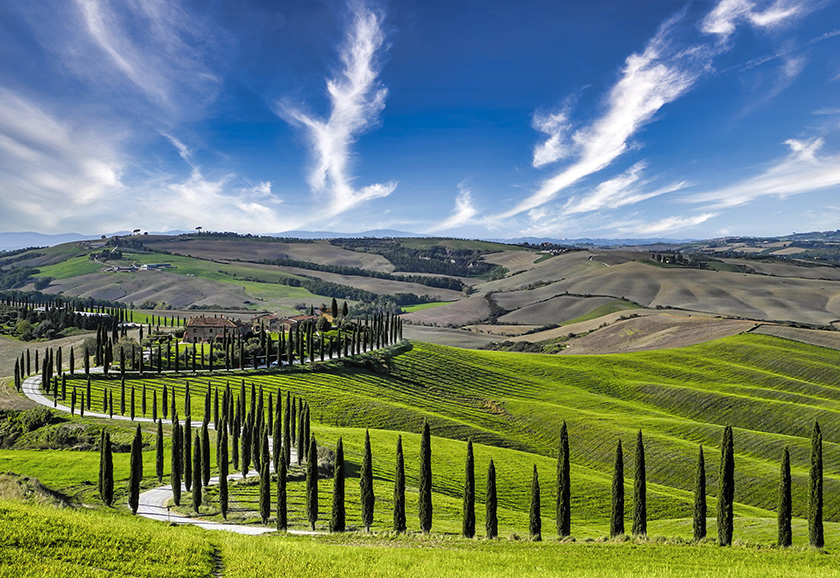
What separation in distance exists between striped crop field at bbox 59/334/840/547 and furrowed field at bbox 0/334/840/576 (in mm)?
356

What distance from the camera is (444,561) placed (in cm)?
3612

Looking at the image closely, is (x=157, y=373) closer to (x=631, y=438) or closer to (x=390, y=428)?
(x=390, y=428)

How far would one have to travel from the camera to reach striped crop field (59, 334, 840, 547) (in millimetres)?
68188

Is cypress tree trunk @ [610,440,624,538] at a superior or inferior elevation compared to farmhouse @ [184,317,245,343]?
inferior

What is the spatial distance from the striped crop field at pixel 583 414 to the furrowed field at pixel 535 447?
1.17 ft

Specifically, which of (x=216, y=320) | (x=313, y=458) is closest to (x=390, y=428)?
(x=313, y=458)

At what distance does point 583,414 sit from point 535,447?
1649 centimetres

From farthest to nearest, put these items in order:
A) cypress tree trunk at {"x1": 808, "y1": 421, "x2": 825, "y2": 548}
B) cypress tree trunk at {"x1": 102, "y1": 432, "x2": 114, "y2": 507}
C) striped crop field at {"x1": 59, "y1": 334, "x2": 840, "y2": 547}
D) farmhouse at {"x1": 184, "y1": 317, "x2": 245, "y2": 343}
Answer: farmhouse at {"x1": 184, "y1": 317, "x2": 245, "y2": 343} → striped crop field at {"x1": 59, "y1": 334, "x2": 840, "y2": 547} → cypress tree trunk at {"x1": 102, "y1": 432, "x2": 114, "y2": 507} → cypress tree trunk at {"x1": 808, "y1": 421, "x2": 825, "y2": 548}

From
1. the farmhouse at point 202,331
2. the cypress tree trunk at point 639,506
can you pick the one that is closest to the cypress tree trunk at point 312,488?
the cypress tree trunk at point 639,506

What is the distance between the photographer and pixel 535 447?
315 feet

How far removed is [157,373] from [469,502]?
91.0 m

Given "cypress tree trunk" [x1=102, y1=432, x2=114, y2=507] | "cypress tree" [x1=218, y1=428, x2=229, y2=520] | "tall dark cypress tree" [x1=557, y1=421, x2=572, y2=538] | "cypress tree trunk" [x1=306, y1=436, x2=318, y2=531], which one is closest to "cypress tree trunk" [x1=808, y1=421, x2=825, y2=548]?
"tall dark cypress tree" [x1=557, y1=421, x2=572, y2=538]

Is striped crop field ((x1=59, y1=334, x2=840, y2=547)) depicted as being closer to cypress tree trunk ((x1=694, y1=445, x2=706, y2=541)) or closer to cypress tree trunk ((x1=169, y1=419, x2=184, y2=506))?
cypress tree trunk ((x1=694, y1=445, x2=706, y2=541))

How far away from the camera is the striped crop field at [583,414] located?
224 feet
